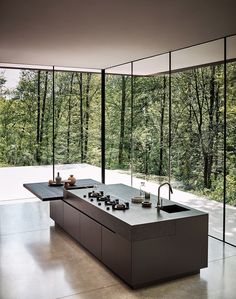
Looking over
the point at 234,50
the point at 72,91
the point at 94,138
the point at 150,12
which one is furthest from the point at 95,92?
the point at 150,12

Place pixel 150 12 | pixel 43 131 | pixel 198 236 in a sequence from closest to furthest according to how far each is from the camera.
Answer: pixel 150 12 < pixel 198 236 < pixel 43 131

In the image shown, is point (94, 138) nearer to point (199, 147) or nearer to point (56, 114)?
point (56, 114)

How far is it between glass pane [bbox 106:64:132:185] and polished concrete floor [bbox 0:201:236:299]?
132 inches

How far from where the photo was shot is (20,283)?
3830 millimetres

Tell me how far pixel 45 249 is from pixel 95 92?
16.5 ft

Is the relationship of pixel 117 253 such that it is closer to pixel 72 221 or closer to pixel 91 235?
pixel 91 235

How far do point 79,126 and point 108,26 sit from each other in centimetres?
497

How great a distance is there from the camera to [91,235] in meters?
4.51

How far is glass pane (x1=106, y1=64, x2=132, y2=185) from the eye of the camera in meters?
8.46

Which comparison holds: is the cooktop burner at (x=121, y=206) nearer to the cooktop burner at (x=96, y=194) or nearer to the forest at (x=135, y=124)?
the cooktop burner at (x=96, y=194)

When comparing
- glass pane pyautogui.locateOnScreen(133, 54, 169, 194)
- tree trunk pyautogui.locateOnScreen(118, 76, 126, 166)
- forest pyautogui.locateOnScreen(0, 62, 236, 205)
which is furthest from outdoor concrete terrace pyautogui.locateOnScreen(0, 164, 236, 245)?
tree trunk pyautogui.locateOnScreen(118, 76, 126, 166)

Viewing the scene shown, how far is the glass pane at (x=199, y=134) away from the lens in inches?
233

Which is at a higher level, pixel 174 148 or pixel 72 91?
pixel 72 91

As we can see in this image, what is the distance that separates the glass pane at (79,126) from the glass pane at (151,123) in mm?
1327
